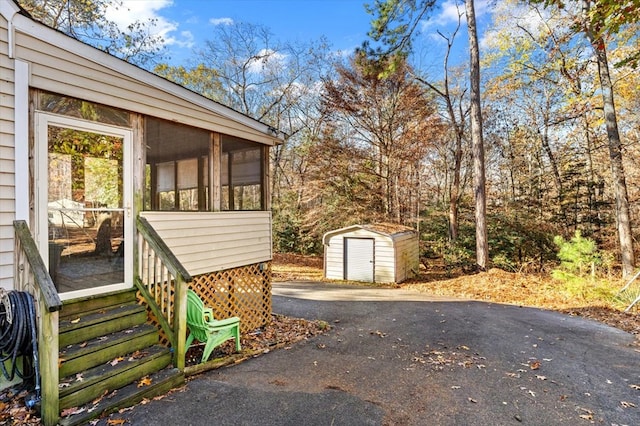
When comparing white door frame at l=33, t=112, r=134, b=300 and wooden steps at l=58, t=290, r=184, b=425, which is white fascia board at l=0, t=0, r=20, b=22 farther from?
wooden steps at l=58, t=290, r=184, b=425

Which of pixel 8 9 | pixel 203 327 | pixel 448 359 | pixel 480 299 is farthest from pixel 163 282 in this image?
pixel 480 299

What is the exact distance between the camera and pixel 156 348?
3652 millimetres

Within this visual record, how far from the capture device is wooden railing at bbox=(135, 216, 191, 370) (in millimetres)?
3617

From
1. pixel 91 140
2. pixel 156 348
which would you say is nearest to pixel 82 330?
pixel 156 348

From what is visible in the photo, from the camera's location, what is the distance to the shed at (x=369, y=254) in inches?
428

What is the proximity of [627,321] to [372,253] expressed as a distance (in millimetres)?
6377

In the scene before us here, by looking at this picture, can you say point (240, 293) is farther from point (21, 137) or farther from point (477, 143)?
point (477, 143)

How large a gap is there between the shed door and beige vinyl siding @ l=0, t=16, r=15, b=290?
922cm

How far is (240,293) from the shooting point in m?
5.42

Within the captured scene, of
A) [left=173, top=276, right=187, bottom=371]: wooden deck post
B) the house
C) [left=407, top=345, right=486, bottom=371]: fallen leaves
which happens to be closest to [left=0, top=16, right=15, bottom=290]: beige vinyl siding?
the house

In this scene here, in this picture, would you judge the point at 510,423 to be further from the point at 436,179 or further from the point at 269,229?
the point at 436,179

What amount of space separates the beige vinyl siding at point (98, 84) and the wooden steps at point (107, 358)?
7.31 feet

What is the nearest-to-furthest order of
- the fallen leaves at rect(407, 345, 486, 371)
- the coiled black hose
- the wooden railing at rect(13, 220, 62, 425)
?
the wooden railing at rect(13, 220, 62, 425) < the coiled black hose < the fallen leaves at rect(407, 345, 486, 371)

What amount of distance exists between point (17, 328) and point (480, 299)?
28.9ft
